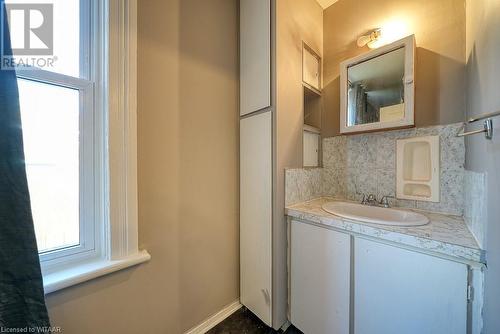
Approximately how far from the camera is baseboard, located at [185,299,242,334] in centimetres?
124

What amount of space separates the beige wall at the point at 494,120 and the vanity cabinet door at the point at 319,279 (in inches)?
18.5

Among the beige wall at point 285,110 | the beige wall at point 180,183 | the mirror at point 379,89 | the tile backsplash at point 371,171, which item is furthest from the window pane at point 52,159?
the mirror at point 379,89

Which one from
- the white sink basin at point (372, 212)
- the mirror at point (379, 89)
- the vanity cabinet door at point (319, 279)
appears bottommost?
the vanity cabinet door at point (319, 279)

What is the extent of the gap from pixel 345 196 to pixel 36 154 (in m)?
1.95

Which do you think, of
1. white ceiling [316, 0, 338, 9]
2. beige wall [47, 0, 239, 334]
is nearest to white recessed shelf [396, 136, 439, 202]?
beige wall [47, 0, 239, 334]

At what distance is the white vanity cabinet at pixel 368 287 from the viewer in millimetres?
722

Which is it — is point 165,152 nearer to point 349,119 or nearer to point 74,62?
point 74,62

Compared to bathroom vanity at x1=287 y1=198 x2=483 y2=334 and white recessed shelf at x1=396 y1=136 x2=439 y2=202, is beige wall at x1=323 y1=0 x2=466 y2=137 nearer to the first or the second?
white recessed shelf at x1=396 y1=136 x2=439 y2=202

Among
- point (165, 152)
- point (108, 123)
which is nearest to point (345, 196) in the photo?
point (165, 152)

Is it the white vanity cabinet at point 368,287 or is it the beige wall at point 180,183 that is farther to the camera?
the beige wall at point 180,183

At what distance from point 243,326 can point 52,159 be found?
58.8 inches

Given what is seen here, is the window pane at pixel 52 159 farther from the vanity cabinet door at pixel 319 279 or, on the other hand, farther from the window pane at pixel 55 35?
the vanity cabinet door at pixel 319 279

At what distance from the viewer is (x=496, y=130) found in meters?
0.62

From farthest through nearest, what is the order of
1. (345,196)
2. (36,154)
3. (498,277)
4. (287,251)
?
(345,196), (287,251), (36,154), (498,277)
